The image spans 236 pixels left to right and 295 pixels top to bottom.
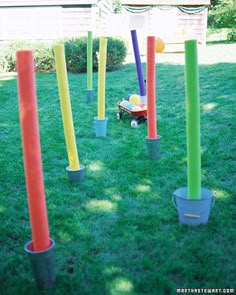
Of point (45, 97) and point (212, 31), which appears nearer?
point (45, 97)

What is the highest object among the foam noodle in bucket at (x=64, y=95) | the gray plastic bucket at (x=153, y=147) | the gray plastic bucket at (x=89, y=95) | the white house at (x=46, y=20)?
the white house at (x=46, y=20)

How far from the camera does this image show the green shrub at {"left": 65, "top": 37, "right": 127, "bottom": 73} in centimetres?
1246

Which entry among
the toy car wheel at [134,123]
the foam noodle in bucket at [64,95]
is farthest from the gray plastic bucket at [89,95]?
the foam noodle in bucket at [64,95]

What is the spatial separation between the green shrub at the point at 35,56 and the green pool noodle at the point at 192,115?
1136 centimetres

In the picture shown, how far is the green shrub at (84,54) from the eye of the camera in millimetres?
12465

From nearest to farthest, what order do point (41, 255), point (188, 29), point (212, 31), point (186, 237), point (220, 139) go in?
point (41, 255) < point (186, 237) < point (220, 139) < point (188, 29) < point (212, 31)

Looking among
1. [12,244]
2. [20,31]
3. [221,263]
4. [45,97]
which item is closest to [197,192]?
[221,263]

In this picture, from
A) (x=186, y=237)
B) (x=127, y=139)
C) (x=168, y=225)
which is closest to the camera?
(x=186, y=237)

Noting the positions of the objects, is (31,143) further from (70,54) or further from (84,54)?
(70,54)

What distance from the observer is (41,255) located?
2176 millimetres

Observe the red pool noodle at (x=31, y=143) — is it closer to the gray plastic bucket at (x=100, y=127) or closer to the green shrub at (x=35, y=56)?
the gray plastic bucket at (x=100, y=127)

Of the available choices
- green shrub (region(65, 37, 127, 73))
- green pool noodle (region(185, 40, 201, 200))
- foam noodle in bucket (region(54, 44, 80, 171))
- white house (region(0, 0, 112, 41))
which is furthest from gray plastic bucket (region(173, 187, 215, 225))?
white house (region(0, 0, 112, 41))

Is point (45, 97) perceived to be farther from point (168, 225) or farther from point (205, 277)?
point (205, 277)

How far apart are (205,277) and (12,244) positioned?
4.74 ft
